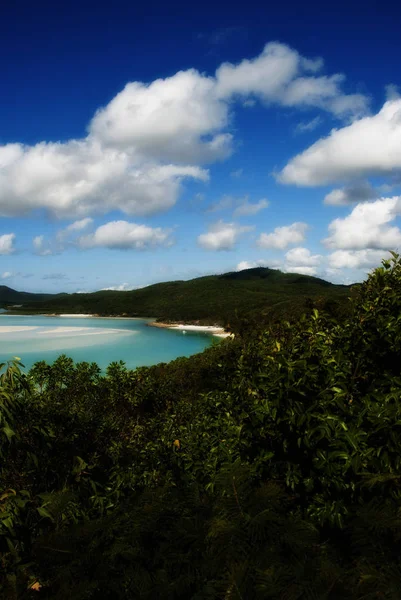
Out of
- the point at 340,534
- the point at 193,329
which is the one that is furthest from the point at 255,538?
the point at 193,329

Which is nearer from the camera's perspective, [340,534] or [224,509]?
[224,509]

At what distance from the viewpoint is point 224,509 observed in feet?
7.42

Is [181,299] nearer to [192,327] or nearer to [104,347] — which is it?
[192,327]

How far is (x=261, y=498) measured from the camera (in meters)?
2.36

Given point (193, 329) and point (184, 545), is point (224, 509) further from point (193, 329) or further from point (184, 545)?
point (193, 329)

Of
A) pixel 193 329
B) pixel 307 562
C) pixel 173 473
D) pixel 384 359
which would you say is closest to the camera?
pixel 307 562

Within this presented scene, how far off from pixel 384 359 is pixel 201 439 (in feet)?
9.17

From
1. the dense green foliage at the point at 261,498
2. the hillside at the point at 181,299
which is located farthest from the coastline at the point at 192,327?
the dense green foliage at the point at 261,498

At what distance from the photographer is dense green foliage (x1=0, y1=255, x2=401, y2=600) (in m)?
1.92

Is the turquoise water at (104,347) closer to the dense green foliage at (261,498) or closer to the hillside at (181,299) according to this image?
the hillside at (181,299)

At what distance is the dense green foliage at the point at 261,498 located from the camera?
1920 mm

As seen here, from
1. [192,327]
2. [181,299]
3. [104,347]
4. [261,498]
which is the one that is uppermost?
[181,299]

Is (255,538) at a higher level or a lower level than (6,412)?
lower

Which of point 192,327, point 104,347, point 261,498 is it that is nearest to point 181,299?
point 192,327
